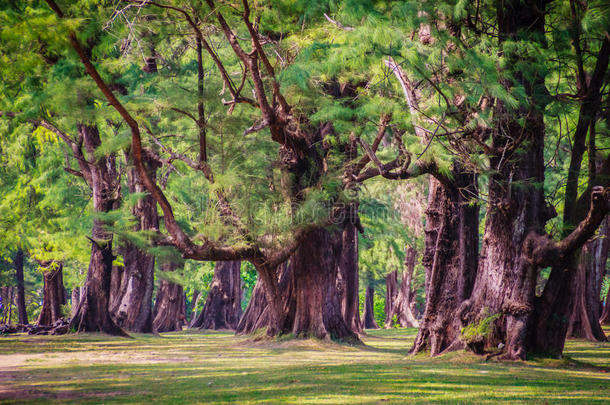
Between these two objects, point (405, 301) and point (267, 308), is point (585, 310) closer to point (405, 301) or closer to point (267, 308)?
point (267, 308)

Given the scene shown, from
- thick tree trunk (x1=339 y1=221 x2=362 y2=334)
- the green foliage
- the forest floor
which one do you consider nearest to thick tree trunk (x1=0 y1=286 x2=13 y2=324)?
thick tree trunk (x1=339 y1=221 x2=362 y2=334)

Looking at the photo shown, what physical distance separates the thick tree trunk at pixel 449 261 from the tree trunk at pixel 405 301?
28.4 metres

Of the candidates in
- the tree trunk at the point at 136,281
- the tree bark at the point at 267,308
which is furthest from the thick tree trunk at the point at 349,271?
the tree trunk at the point at 136,281

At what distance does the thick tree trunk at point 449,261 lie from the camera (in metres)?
14.2

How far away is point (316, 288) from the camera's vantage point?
1966 centimetres

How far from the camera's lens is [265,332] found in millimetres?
20703

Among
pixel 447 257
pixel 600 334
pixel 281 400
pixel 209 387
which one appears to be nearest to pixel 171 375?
pixel 209 387

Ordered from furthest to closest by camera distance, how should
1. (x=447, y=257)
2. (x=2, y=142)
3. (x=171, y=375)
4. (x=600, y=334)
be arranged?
(x=2, y=142)
(x=600, y=334)
(x=447, y=257)
(x=171, y=375)

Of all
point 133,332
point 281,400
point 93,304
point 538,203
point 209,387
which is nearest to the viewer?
point 281,400

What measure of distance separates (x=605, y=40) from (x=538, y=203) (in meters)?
3.11

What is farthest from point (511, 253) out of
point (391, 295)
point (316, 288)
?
point (391, 295)

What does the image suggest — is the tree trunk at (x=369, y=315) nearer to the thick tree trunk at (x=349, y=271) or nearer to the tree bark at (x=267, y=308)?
the tree bark at (x=267, y=308)

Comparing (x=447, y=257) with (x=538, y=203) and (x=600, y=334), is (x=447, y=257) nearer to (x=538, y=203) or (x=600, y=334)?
(x=538, y=203)

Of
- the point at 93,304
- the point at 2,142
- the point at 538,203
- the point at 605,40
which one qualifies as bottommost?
the point at 93,304
